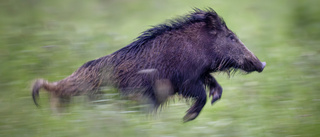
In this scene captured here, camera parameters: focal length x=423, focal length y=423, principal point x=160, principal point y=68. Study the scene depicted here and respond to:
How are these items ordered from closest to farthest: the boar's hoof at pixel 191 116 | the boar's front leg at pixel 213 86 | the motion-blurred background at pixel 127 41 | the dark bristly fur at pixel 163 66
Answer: the motion-blurred background at pixel 127 41 < the dark bristly fur at pixel 163 66 < the boar's hoof at pixel 191 116 < the boar's front leg at pixel 213 86

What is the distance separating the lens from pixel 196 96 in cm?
446

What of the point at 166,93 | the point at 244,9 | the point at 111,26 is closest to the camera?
the point at 166,93

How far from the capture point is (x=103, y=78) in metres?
4.25

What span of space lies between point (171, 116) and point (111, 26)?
450 cm

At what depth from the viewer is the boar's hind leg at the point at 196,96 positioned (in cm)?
442

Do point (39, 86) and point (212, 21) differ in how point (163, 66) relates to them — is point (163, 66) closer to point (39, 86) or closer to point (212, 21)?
point (212, 21)

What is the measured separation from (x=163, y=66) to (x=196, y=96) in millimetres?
489

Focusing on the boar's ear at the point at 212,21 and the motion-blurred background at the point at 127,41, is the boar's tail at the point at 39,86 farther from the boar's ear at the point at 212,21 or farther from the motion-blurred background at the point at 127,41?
the boar's ear at the point at 212,21

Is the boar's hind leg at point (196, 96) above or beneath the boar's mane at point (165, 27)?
beneath

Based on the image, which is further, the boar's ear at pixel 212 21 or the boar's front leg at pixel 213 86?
the boar's front leg at pixel 213 86

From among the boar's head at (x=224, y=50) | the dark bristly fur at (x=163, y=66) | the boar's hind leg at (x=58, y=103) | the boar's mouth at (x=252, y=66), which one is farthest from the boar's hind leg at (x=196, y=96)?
the boar's hind leg at (x=58, y=103)

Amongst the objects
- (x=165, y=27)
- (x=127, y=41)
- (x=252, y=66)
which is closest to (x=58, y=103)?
(x=165, y=27)

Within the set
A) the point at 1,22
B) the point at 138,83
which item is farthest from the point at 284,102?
the point at 1,22

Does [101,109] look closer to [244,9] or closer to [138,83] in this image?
[138,83]
